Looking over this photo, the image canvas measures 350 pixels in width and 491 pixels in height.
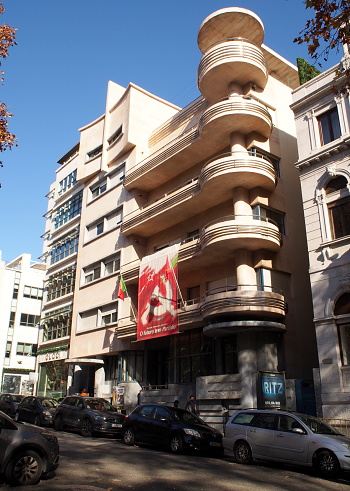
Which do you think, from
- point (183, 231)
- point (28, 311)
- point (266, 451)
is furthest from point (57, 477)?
point (28, 311)

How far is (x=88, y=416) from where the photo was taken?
18297mm

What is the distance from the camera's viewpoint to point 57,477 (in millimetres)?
9445

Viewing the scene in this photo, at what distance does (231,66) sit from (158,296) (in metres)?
13.3

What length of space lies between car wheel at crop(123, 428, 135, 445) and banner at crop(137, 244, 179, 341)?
334 inches

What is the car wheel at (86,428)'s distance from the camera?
18.0 meters

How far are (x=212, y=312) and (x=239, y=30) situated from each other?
16436mm

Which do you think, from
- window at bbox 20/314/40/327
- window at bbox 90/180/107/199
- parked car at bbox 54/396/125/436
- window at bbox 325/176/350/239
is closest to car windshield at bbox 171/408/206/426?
parked car at bbox 54/396/125/436

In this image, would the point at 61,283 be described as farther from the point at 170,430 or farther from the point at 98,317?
the point at 170,430

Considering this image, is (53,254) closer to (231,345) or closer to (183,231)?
(183,231)

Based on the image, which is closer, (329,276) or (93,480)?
(93,480)

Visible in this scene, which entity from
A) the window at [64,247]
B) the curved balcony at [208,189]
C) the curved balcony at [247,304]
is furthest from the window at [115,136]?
the curved balcony at [247,304]

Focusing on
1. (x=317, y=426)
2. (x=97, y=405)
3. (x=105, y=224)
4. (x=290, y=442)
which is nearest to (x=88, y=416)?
(x=97, y=405)

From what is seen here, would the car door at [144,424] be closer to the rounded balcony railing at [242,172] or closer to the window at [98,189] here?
the rounded balcony railing at [242,172]

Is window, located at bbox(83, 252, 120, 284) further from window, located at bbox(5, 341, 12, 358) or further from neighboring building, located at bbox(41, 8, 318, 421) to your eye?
window, located at bbox(5, 341, 12, 358)
